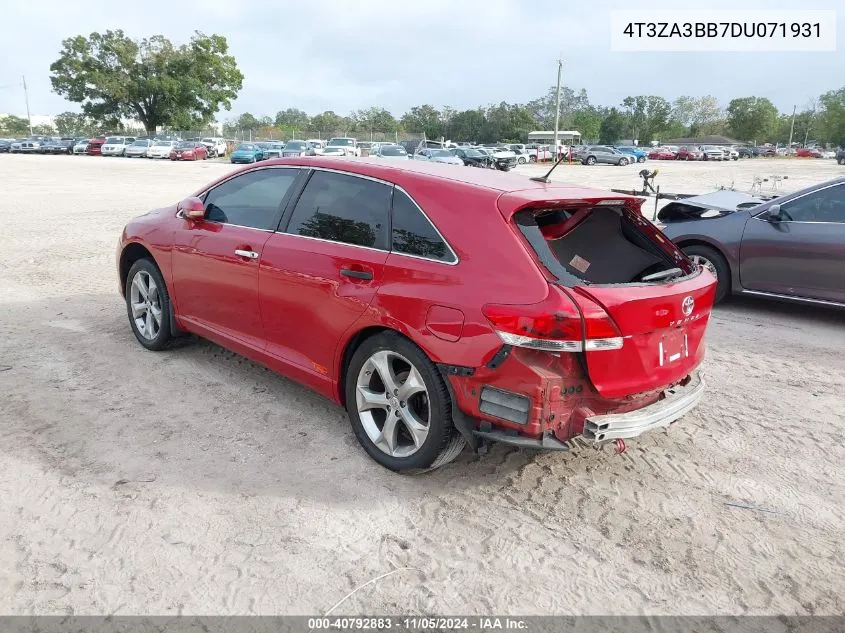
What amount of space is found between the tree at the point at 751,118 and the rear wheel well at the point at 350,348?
12313cm

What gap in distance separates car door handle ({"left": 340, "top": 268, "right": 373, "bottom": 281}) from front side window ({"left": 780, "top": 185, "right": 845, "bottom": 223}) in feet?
16.7

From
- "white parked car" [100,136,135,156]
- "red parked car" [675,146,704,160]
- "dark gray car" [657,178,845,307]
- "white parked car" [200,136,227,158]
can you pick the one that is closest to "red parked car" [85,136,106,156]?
"white parked car" [100,136,135,156]

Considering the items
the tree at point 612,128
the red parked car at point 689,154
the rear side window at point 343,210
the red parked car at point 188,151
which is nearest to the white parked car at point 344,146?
the red parked car at point 188,151

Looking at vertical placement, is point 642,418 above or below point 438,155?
below

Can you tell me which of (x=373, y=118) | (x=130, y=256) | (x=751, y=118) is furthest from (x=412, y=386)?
(x=751, y=118)

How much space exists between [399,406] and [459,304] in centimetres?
68

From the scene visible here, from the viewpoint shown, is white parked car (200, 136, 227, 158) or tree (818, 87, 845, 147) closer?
white parked car (200, 136, 227, 158)

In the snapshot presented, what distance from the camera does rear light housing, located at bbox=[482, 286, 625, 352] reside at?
2859 millimetres

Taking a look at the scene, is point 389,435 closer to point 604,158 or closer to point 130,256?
point 130,256

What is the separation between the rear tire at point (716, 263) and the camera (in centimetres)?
697

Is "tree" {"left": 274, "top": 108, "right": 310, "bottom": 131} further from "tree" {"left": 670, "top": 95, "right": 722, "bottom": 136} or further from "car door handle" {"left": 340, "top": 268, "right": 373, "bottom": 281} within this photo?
"car door handle" {"left": 340, "top": 268, "right": 373, "bottom": 281}

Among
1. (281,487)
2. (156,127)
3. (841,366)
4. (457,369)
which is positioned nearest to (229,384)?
(281,487)

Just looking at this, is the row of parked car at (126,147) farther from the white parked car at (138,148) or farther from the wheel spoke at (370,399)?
the wheel spoke at (370,399)

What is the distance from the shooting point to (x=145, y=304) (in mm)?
5230
